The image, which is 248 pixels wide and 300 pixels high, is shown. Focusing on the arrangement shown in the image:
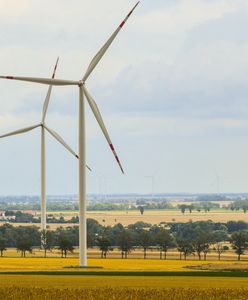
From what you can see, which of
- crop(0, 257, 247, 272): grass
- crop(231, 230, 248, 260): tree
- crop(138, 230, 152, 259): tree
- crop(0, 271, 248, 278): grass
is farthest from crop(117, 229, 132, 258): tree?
crop(0, 271, 248, 278): grass

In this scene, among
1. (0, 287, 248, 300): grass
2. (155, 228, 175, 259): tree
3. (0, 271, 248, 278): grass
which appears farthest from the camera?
(155, 228, 175, 259): tree

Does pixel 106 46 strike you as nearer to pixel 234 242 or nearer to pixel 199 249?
pixel 199 249

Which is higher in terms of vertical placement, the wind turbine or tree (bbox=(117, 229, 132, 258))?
the wind turbine

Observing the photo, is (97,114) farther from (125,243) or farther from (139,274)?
(125,243)

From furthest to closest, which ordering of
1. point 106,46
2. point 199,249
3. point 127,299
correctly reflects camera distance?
point 199,249, point 106,46, point 127,299

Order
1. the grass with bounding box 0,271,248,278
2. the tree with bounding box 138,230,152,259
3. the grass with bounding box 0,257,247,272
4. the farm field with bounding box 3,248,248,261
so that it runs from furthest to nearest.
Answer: the tree with bounding box 138,230,152,259 → the farm field with bounding box 3,248,248,261 → the grass with bounding box 0,257,247,272 → the grass with bounding box 0,271,248,278

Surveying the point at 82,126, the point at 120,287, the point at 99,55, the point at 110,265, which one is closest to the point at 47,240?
the point at 110,265

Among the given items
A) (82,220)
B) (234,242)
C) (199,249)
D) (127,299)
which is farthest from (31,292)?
(234,242)

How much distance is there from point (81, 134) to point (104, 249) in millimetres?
42349

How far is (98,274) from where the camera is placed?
7575 centimetres

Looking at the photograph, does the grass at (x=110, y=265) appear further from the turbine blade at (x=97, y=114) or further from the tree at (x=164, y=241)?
the tree at (x=164, y=241)

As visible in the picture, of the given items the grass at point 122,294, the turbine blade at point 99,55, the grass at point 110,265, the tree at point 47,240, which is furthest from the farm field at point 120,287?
the tree at point 47,240

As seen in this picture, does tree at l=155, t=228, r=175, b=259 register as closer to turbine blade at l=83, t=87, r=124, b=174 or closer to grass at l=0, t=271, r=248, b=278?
turbine blade at l=83, t=87, r=124, b=174

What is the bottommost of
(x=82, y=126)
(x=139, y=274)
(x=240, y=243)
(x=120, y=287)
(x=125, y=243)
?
(x=120, y=287)
